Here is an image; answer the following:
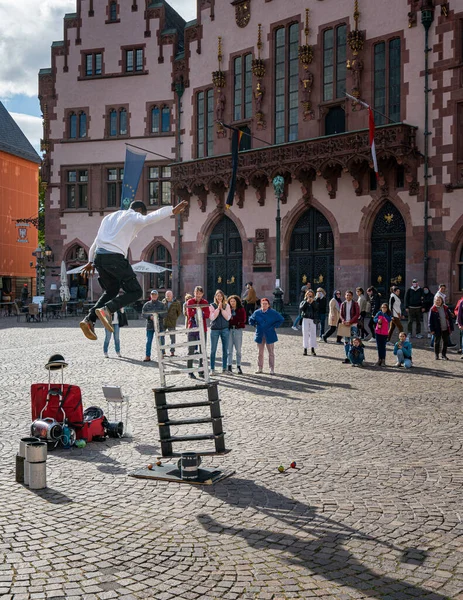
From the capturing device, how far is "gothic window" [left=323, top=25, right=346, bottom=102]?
116ft

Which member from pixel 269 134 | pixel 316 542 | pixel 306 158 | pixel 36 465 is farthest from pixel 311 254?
pixel 316 542

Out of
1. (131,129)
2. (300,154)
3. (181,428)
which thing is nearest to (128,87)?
(131,129)

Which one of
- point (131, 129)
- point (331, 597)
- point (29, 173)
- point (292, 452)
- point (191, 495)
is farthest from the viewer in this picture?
point (29, 173)

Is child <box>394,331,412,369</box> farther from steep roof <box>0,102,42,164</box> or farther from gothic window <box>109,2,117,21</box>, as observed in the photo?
steep roof <box>0,102,42,164</box>

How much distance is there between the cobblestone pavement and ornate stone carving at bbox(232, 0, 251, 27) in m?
30.8

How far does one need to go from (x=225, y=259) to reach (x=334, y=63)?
11.6 meters

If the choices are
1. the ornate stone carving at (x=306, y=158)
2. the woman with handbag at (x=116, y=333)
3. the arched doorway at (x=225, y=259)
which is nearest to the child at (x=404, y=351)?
the woman with handbag at (x=116, y=333)

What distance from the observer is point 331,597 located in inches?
211

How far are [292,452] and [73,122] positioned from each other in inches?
1596

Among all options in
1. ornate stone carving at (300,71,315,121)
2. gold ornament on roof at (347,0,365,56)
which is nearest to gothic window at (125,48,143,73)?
ornate stone carving at (300,71,315,121)

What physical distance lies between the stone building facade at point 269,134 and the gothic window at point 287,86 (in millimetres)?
71

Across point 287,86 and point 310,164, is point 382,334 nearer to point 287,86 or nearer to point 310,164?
point 310,164

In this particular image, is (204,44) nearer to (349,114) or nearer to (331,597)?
(349,114)

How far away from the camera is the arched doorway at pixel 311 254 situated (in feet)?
119
